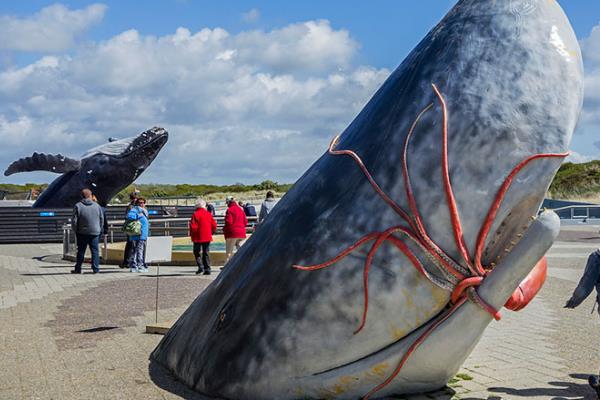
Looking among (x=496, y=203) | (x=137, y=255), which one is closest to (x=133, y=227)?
(x=137, y=255)

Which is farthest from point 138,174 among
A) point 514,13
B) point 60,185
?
point 514,13

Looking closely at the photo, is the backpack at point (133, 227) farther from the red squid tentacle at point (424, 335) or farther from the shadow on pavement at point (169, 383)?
the red squid tentacle at point (424, 335)

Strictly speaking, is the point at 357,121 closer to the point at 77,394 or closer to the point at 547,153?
the point at 547,153

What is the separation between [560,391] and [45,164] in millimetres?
21858

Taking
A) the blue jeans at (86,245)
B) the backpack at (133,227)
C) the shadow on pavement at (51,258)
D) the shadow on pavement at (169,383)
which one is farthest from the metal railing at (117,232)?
the shadow on pavement at (169,383)

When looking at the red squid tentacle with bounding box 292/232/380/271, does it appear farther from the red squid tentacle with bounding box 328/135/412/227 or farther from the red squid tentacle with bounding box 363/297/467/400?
the red squid tentacle with bounding box 363/297/467/400

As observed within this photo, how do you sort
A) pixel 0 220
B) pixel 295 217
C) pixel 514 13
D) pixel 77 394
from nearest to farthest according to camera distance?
pixel 514 13, pixel 295 217, pixel 77 394, pixel 0 220

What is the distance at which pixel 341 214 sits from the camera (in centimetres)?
427

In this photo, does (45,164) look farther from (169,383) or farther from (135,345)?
(169,383)

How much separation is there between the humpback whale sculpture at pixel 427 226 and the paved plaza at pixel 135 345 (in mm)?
729

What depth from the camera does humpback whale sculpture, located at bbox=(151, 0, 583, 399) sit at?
3916 mm

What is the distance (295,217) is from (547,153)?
1.69 metres

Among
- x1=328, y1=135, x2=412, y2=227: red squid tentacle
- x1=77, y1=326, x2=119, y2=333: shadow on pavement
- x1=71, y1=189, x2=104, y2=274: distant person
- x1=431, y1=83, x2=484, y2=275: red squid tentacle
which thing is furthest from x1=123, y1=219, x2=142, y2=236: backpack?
x1=431, y1=83, x2=484, y2=275: red squid tentacle

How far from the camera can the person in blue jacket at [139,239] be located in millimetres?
14578
